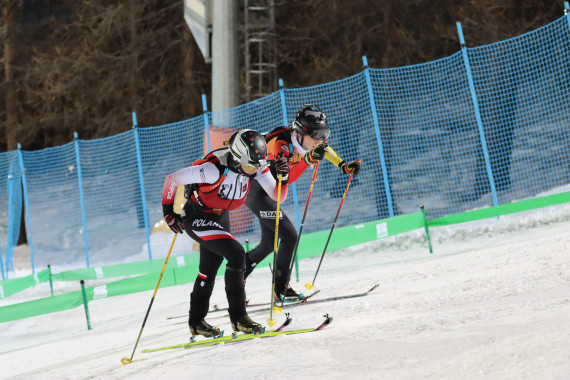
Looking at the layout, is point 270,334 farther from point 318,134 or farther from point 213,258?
point 318,134

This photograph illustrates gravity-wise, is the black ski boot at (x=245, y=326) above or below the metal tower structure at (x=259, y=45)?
below

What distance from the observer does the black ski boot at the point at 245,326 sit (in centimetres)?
514

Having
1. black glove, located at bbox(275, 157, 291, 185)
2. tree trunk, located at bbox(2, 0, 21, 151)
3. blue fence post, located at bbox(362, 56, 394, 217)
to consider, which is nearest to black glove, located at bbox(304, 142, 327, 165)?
black glove, located at bbox(275, 157, 291, 185)

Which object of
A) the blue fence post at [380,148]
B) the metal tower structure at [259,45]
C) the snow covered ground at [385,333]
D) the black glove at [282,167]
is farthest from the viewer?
the metal tower structure at [259,45]

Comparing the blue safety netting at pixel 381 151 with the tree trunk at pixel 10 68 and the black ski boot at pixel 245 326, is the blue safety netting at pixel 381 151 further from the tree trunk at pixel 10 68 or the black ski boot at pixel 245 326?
the tree trunk at pixel 10 68

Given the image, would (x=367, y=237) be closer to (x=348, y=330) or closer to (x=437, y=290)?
(x=437, y=290)

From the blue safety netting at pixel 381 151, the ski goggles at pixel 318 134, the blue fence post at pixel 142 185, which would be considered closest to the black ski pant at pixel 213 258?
the ski goggles at pixel 318 134

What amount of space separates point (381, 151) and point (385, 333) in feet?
19.3

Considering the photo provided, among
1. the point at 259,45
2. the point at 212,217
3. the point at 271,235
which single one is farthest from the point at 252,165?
the point at 259,45

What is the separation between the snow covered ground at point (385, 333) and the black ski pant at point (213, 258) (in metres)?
0.39

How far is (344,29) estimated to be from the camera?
59.5ft

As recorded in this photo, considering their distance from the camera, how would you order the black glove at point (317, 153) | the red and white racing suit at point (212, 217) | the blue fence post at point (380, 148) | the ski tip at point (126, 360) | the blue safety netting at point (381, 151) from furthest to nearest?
the blue safety netting at point (381, 151)
the blue fence post at point (380, 148)
the black glove at point (317, 153)
the red and white racing suit at point (212, 217)
the ski tip at point (126, 360)

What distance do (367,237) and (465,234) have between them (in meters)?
1.95

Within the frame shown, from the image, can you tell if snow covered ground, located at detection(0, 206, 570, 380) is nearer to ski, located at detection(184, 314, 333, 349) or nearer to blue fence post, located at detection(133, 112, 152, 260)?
ski, located at detection(184, 314, 333, 349)
